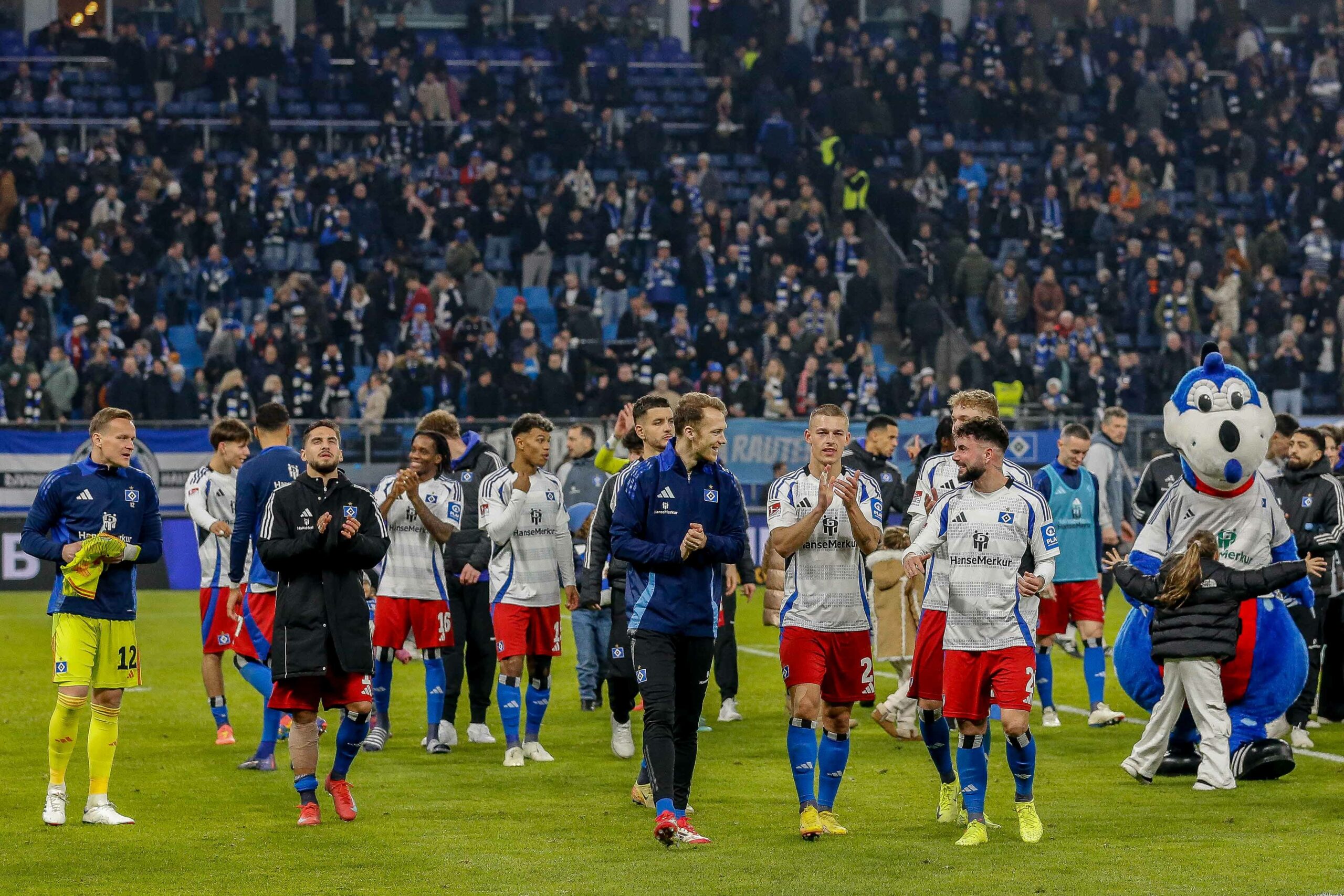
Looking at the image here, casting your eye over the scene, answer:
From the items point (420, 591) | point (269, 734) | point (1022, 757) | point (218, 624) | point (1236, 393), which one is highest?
point (1236, 393)

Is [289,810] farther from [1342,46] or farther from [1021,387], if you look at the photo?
[1342,46]

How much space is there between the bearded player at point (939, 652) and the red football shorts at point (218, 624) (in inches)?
183

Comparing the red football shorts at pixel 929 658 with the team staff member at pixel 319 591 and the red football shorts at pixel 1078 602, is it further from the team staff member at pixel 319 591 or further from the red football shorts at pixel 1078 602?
the red football shorts at pixel 1078 602

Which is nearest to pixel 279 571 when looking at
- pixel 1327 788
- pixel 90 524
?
pixel 90 524

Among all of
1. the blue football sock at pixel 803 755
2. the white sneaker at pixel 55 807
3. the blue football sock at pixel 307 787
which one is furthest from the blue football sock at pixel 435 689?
the blue football sock at pixel 803 755

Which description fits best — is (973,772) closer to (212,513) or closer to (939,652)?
(939,652)

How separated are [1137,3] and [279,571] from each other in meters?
33.6

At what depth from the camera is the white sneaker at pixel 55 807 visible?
30.0ft

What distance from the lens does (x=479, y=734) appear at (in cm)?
1205

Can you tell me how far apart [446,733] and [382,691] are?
0.49 metres

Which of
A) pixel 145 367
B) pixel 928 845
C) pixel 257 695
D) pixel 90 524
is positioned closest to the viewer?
pixel 928 845

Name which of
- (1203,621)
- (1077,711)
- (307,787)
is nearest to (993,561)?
(1203,621)

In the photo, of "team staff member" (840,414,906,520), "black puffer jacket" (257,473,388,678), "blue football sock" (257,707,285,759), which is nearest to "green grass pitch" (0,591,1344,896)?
"blue football sock" (257,707,285,759)

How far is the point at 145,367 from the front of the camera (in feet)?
80.5
